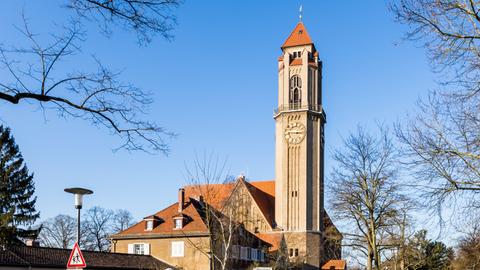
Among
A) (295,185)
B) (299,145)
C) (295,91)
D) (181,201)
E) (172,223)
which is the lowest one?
(172,223)

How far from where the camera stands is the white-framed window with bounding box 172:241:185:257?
47.1 metres

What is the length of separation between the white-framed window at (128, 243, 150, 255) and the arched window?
24631 millimetres

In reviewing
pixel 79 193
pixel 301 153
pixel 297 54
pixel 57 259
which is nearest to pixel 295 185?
pixel 301 153

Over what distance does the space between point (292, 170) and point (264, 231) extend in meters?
7.20

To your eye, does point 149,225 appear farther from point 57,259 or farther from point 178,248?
point 57,259

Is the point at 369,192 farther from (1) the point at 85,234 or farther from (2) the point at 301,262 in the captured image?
(1) the point at 85,234

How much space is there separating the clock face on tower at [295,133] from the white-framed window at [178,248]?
21.2m

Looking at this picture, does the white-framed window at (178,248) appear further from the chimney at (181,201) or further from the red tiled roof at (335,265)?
the red tiled roof at (335,265)

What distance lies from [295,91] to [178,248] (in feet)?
85.3

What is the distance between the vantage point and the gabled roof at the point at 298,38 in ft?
225

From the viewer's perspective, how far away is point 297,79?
2616 inches

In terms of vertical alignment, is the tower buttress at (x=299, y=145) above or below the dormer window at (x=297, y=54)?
below

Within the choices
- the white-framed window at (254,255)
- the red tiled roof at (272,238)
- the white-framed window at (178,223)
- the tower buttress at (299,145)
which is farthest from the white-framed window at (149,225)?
the tower buttress at (299,145)

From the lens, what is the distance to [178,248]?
47.3 meters
